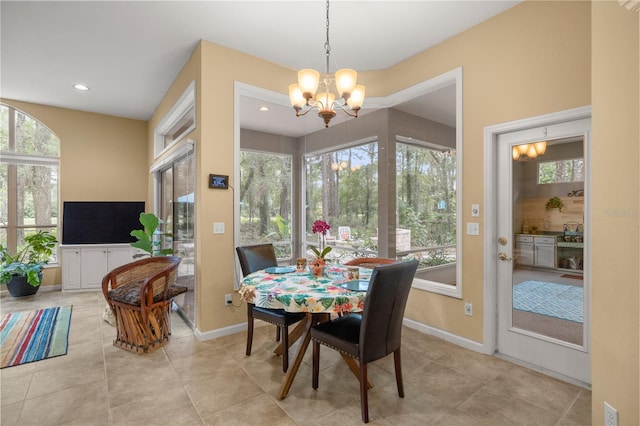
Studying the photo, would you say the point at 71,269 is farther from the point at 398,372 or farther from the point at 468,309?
the point at 468,309

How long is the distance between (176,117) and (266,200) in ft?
5.67

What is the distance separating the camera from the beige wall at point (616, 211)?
1.43 metres

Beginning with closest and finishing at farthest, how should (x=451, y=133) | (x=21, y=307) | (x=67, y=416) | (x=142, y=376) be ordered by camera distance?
(x=67, y=416) → (x=142, y=376) → (x=451, y=133) → (x=21, y=307)

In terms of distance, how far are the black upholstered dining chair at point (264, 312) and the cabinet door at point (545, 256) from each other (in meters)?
2.03

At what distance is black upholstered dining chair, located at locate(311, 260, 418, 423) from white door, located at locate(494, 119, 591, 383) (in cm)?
127

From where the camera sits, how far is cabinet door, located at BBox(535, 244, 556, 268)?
254 centimetres

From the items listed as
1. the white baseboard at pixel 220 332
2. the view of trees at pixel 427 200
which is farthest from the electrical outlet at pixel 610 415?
the white baseboard at pixel 220 332

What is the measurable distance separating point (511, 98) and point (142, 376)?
3.78m

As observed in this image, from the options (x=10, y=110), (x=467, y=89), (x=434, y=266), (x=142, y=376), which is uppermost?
(x=10, y=110)

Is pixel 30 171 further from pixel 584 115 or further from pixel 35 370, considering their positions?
pixel 584 115

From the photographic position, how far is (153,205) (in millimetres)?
5605

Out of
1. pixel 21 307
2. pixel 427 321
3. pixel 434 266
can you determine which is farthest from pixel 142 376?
pixel 21 307

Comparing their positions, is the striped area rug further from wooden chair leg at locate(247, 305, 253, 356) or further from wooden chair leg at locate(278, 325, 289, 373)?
wooden chair leg at locate(278, 325, 289, 373)

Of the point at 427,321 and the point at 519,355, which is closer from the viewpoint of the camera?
the point at 519,355
